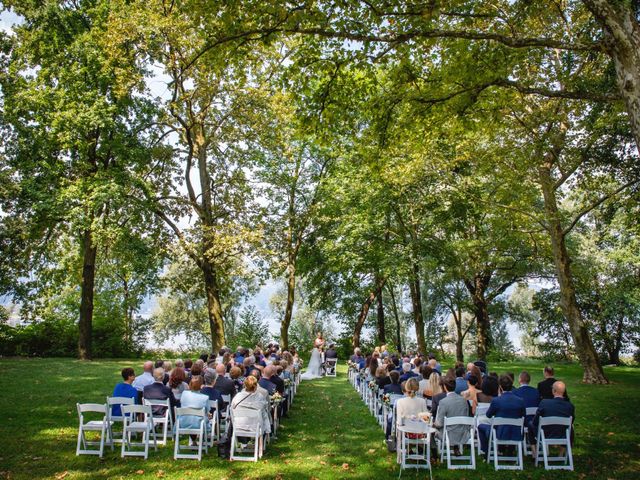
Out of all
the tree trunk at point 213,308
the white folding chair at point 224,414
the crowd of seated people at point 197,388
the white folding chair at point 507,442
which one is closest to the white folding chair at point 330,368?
the tree trunk at point 213,308

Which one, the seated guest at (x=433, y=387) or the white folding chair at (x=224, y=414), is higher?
the seated guest at (x=433, y=387)

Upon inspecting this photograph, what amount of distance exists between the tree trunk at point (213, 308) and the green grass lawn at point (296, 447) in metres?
6.40

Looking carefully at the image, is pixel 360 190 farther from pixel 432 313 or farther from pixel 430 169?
pixel 432 313

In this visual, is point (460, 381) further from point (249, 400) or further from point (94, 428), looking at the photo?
point (94, 428)

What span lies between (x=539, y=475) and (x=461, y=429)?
122cm

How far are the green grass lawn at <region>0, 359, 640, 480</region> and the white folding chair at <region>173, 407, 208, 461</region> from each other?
15 centimetres

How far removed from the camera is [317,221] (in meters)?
27.7

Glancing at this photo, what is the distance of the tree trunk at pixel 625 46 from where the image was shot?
6242 mm

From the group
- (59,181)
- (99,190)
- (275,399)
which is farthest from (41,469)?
(59,181)

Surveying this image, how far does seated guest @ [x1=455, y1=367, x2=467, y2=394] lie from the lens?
373 inches

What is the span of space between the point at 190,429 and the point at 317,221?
20.7 m

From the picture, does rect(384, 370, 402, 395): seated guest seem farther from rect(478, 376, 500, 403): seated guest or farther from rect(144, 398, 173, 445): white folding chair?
rect(144, 398, 173, 445): white folding chair

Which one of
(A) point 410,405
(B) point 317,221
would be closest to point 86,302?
(B) point 317,221

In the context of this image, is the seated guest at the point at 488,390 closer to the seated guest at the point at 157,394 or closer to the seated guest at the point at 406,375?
the seated guest at the point at 406,375
